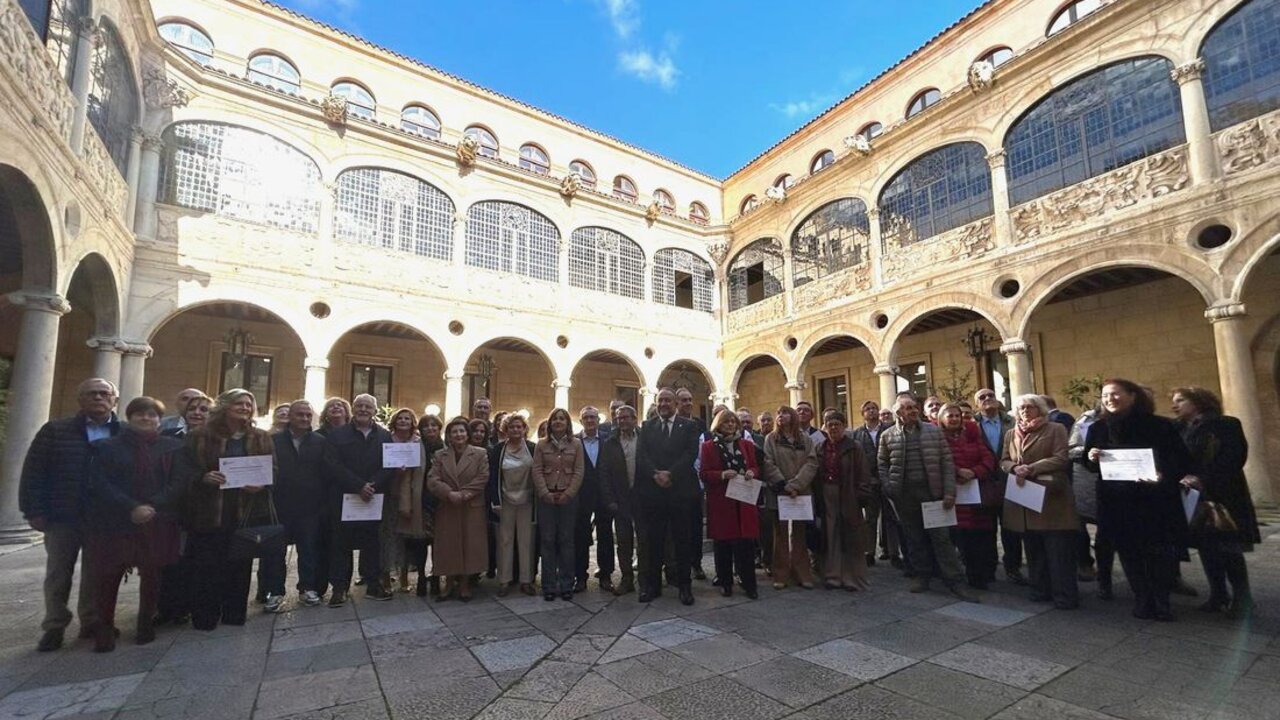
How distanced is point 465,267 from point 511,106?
682cm

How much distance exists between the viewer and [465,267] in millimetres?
15078

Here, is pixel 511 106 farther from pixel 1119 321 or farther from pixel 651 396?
pixel 1119 321

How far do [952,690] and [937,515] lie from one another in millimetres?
2175

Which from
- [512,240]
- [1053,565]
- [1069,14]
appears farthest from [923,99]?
[1053,565]

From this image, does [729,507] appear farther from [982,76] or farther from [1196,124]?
[982,76]

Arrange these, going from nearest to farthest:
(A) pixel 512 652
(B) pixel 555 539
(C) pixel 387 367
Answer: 1. (A) pixel 512 652
2. (B) pixel 555 539
3. (C) pixel 387 367

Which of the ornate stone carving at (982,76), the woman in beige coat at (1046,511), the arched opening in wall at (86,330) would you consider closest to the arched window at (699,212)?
the ornate stone carving at (982,76)

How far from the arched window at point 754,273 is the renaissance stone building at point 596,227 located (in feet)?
0.36

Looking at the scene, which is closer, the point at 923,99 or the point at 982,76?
the point at 982,76

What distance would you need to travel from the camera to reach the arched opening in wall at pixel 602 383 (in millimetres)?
19672

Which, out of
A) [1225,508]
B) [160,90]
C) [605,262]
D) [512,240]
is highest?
[160,90]

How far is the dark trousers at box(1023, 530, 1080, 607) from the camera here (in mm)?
4543

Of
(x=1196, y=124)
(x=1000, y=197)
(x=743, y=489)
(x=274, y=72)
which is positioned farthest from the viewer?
(x=274, y=72)

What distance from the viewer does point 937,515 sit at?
500cm
